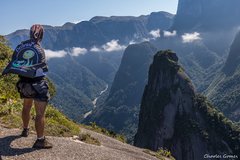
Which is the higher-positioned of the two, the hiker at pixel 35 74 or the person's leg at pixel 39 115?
the hiker at pixel 35 74

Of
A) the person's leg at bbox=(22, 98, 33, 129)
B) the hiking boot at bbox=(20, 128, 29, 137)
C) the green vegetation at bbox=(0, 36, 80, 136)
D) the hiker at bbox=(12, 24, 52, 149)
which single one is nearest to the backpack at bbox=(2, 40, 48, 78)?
the hiker at bbox=(12, 24, 52, 149)

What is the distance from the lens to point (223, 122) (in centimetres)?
14225

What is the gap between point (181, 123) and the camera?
140625 millimetres

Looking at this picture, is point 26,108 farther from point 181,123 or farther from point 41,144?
point 181,123

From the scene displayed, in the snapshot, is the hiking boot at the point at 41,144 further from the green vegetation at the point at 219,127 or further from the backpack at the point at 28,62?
the green vegetation at the point at 219,127

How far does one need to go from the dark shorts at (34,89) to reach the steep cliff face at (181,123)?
385 feet

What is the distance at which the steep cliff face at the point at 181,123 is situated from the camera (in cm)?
13412

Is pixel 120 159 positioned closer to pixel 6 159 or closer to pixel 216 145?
pixel 6 159

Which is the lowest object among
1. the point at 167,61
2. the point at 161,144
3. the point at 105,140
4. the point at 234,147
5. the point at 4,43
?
the point at 105,140

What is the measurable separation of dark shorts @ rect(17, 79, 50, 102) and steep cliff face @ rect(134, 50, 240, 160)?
117m

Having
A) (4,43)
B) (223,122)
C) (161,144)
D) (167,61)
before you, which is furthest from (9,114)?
(167,61)

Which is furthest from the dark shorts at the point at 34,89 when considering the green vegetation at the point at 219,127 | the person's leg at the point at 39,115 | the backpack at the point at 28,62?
the green vegetation at the point at 219,127

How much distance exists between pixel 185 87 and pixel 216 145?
24.8 metres

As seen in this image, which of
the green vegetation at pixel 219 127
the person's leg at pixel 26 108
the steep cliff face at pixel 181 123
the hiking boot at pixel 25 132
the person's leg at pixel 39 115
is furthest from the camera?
the green vegetation at pixel 219 127
